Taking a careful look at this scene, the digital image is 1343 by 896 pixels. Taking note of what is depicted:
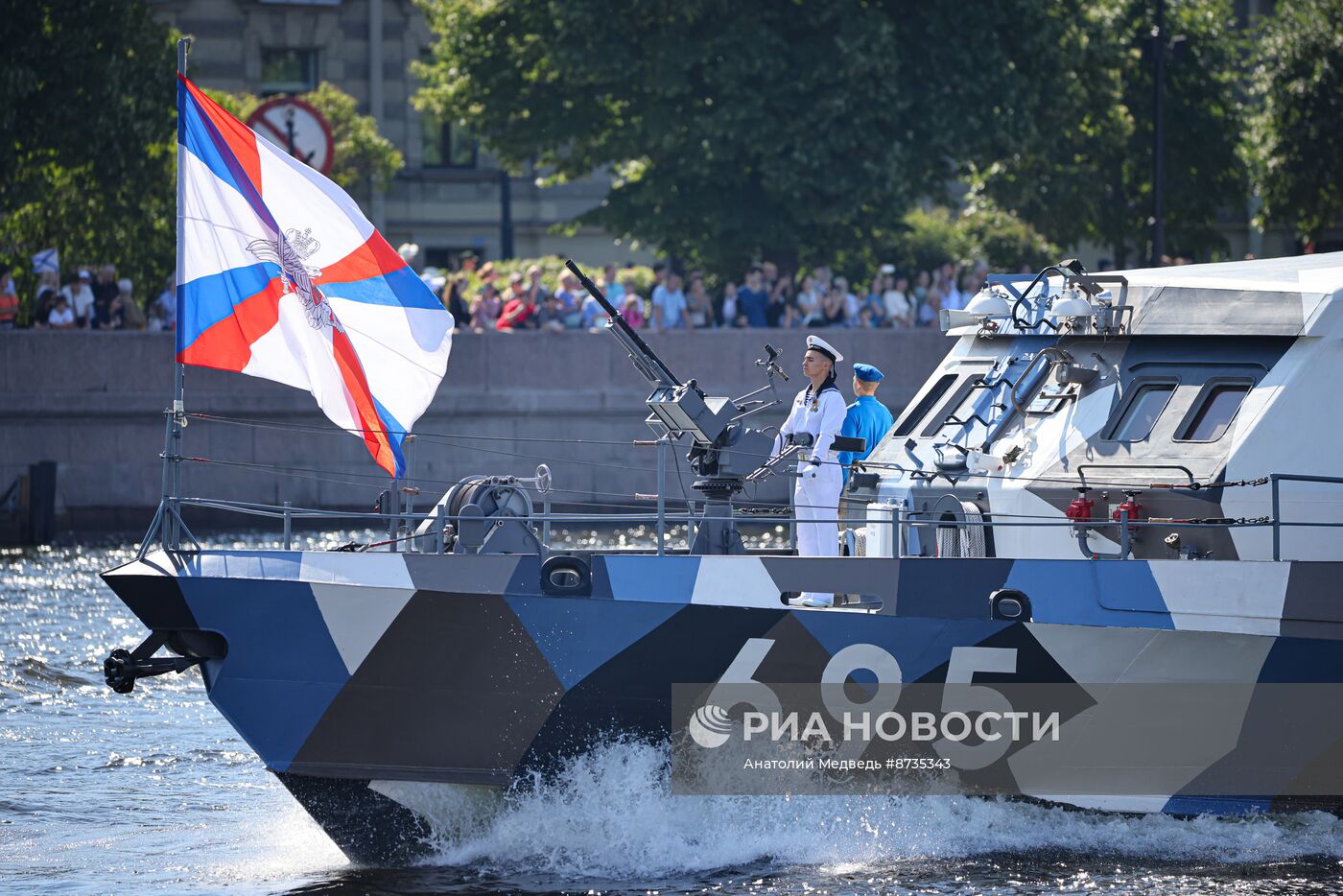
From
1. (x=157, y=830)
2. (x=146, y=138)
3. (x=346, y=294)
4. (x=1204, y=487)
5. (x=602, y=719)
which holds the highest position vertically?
(x=146, y=138)

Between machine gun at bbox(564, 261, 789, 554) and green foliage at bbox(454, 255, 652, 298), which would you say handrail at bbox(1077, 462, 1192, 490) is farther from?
green foliage at bbox(454, 255, 652, 298)

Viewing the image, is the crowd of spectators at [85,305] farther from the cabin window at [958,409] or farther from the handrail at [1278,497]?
the handrail at [1278,497]

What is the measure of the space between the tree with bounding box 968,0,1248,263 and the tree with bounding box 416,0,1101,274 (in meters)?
2.88

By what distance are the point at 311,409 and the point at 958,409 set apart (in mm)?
17188

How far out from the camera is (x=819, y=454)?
12.7 metres

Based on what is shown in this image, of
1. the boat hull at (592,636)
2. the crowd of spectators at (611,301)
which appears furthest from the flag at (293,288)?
the crowd of spectators at (611,301)

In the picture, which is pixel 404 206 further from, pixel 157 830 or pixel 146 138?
pixel 157 830

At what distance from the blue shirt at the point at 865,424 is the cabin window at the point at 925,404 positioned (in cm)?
12

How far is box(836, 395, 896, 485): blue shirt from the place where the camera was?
13.6 metres

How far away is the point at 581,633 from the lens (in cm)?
1136

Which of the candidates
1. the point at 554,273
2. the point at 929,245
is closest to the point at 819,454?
the point at 554,273

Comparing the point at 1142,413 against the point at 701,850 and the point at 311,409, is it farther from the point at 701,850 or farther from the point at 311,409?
the point at 311,409

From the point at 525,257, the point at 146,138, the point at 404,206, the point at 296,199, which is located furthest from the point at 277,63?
the point at 296,199

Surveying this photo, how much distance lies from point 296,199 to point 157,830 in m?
4.05
